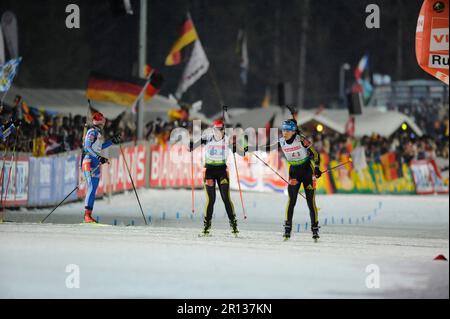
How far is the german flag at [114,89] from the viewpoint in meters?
26.2

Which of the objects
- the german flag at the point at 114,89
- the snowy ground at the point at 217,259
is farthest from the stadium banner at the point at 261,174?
the snowy ground at the point at 217,259

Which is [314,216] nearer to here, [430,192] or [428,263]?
[428,263]

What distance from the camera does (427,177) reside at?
3183 centimetres

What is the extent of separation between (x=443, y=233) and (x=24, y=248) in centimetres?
884

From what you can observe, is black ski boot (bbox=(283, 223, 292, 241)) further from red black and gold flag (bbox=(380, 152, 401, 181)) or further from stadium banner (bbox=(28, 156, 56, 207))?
red black and gold flag (bbox=(380, 152, 401, 181))

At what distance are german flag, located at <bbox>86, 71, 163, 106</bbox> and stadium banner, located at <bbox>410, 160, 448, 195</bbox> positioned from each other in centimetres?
994

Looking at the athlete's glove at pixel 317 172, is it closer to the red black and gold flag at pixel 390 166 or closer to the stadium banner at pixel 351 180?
the stadium banner at pixel 351 180

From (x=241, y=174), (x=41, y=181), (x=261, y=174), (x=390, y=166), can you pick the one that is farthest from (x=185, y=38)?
(x=41, y=181)

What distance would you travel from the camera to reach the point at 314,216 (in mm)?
15742

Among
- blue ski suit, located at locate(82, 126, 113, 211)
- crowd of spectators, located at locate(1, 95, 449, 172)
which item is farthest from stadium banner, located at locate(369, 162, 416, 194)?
blue ski suit, located at locate(82, 126, 113, 211)

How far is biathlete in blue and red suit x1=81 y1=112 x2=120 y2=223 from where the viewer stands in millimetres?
17594

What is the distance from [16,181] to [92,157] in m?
3.79

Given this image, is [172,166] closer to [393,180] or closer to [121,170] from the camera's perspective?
[121,170]
